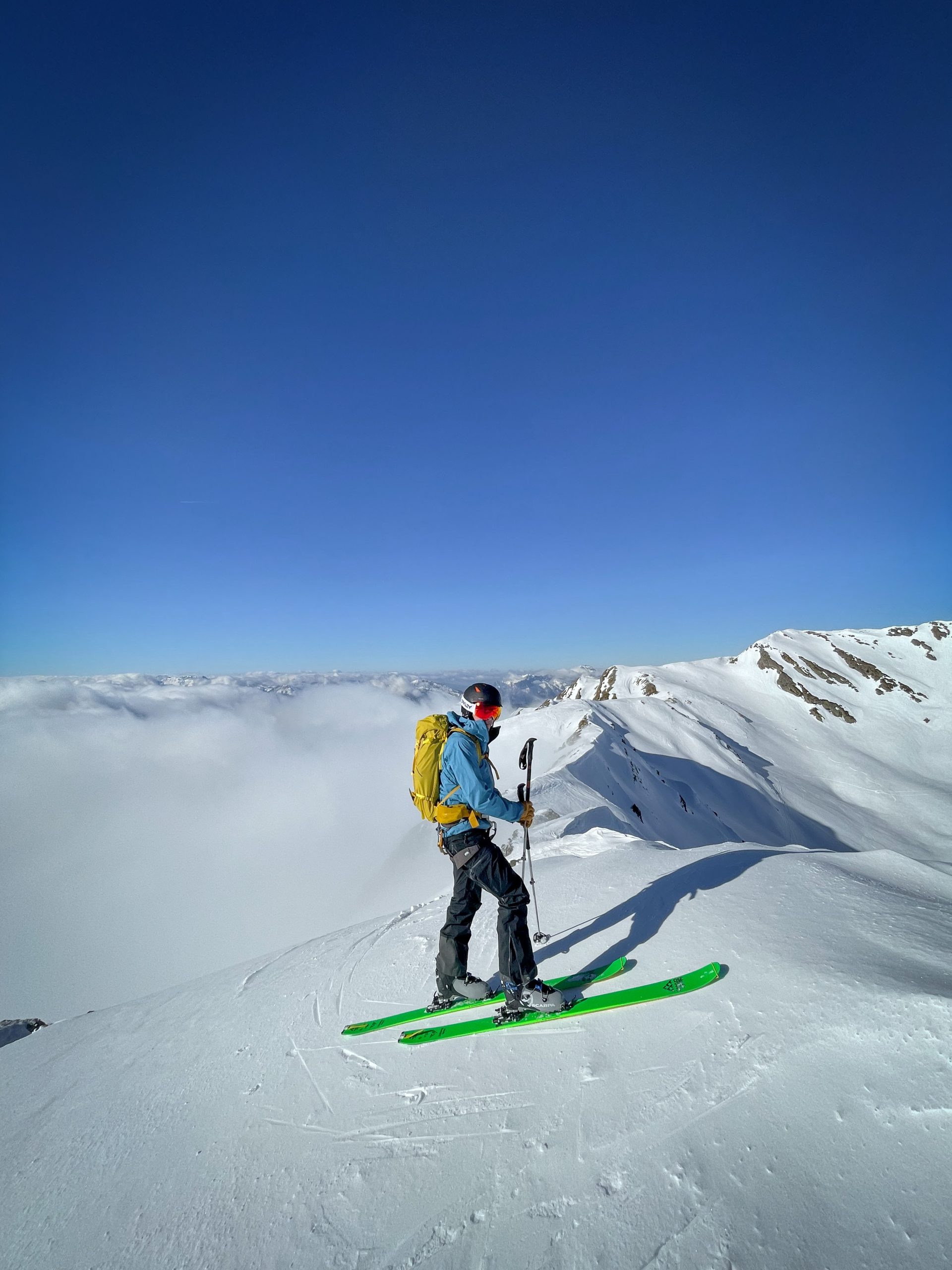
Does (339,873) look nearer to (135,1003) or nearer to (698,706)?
(135,1003)

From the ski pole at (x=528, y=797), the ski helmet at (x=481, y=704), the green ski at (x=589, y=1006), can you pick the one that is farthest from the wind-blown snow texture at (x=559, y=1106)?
the ski helmet at (x=481, y=704)

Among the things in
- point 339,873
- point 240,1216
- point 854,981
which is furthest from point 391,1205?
point 339,873

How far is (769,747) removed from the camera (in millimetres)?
93688

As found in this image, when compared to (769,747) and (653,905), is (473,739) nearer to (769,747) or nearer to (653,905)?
(653,905)

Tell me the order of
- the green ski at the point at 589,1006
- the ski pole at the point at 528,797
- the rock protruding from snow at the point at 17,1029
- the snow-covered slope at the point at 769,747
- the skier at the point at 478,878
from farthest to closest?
the snow-covered slope at the point at 769,747
the rock protruding from snow at the point at 17,1029
the ski pole at the point at 528,797
the skier at the point at 478,878
the green ski at the point at 589,1006

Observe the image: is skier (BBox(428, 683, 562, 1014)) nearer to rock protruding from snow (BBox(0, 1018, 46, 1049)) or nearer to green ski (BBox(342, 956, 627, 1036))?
green ski (BBox(342, 956, 627, 1036))

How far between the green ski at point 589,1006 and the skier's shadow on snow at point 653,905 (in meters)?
0.89

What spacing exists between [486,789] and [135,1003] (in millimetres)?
7563

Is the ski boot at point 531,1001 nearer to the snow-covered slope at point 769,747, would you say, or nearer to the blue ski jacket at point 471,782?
the blue ski jacket at point 471,782

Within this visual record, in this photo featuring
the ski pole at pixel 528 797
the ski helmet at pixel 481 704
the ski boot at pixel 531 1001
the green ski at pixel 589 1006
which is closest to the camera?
the green ski at pixel 589 1006

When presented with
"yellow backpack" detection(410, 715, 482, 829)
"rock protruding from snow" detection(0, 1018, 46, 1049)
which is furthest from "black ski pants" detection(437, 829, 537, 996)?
"rock protruding from snow" detection(0, 1018, 46, 1049)

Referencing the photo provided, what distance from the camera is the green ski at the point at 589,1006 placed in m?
4.77

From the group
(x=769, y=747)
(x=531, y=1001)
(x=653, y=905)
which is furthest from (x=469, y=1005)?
(x=769, y=747)

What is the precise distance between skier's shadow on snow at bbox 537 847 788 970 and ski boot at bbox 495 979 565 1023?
109 cm
